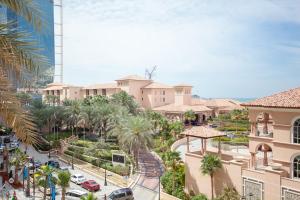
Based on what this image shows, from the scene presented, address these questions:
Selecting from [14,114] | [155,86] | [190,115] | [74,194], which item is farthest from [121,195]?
[155,86]

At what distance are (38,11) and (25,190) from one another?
28116 mm

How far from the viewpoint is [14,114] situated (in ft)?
26.1

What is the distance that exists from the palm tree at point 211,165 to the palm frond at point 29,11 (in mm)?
20525

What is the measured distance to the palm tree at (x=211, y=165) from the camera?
85.8 feet

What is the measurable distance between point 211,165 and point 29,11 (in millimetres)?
20775

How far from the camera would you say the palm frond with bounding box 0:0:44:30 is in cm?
805

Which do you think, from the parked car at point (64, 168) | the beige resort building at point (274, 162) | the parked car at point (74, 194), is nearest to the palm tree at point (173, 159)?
the beige resort building at point (274, 162)

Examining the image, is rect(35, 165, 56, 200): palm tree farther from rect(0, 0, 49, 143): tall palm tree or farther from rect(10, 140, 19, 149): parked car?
rect(0, 0, 49, 143): tall palm tree

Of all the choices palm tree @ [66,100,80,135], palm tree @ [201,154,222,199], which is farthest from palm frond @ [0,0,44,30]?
palm tree @ [66,100,80,135]

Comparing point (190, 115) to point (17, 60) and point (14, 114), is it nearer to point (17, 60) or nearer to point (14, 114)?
point (14, 114)

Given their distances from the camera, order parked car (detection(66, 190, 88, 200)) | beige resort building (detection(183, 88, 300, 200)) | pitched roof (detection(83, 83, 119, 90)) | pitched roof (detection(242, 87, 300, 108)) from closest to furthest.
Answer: beige resort building (detection(183, 88, 300, 200)) < pitched roof (detection(242, 87, 300, 108)) < parked car (detection(66, 190, 88, 200)) < pitched roof (detection(83, 83, 119, 90))

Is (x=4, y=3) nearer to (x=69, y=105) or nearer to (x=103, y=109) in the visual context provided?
(x=103, y=109)

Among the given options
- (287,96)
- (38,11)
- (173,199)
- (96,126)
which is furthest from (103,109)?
(38,11)

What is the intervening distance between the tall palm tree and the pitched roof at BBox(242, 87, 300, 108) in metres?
19.1
